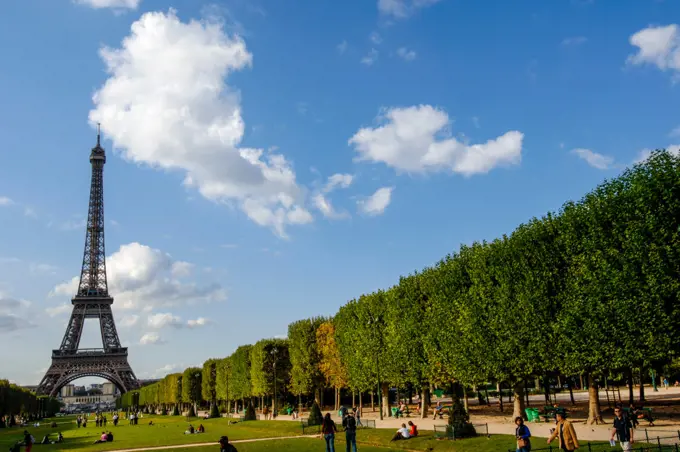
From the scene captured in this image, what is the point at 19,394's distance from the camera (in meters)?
106

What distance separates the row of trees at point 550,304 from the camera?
29.0 m

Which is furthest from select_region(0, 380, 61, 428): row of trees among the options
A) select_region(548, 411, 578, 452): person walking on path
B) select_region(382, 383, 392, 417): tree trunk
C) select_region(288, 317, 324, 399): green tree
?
select_region(548, 411, 578, 452): person walking on path

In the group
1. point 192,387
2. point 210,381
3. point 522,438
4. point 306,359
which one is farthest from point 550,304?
point 192,387

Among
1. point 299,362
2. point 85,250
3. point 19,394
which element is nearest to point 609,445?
point 299,362

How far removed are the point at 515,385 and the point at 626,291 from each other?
1225 cm

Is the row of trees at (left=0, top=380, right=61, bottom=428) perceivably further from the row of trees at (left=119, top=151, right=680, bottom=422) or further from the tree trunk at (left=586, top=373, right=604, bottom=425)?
the tree trunk at (left=586, top=373, right=604, bottom=425)

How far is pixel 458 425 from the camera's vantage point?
31.4 m

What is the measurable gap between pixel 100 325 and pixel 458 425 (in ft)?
458

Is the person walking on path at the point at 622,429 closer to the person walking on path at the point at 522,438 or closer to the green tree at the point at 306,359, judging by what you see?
the person walking on path at the point at 522,438

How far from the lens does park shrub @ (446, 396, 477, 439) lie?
102 ft

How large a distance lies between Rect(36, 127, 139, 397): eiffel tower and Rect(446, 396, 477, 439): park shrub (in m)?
136

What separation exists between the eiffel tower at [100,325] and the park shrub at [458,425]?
136 metres

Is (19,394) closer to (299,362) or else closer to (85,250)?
(85,250)

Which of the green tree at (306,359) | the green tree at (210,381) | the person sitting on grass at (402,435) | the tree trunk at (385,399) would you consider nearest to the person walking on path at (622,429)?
the person sitting on grass at (402,435)
